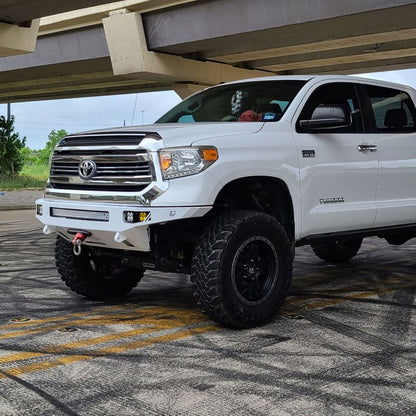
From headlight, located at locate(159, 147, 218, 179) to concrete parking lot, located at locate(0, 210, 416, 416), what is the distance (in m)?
1.24

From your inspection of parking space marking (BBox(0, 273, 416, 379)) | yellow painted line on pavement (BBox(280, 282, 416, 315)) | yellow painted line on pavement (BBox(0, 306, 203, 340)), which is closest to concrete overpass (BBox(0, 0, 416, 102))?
yellow painted line on pavement (BBox(280, 282, 416, 315))

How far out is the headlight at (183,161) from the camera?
5.13 meters

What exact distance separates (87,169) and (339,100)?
2568mm

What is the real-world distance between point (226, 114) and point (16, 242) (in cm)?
646

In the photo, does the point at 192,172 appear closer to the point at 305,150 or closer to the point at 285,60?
the point at 305,150

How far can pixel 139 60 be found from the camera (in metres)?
22.9

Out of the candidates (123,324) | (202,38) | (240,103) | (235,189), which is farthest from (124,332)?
(202,38)

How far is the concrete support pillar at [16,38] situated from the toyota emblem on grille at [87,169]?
15263 mm

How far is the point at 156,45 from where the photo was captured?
22.6 metres

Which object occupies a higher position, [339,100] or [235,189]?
[339,100]

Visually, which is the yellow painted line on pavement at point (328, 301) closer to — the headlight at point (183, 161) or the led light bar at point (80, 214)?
the headlight at point (183, 161)

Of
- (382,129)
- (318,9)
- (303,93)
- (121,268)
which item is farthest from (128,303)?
(318,9)

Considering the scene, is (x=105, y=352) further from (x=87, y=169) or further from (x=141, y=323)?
(x=87, y=169)

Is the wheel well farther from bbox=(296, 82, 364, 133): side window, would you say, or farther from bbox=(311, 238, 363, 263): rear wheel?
bbox=(311, 238, 363, 263): rear wheel
